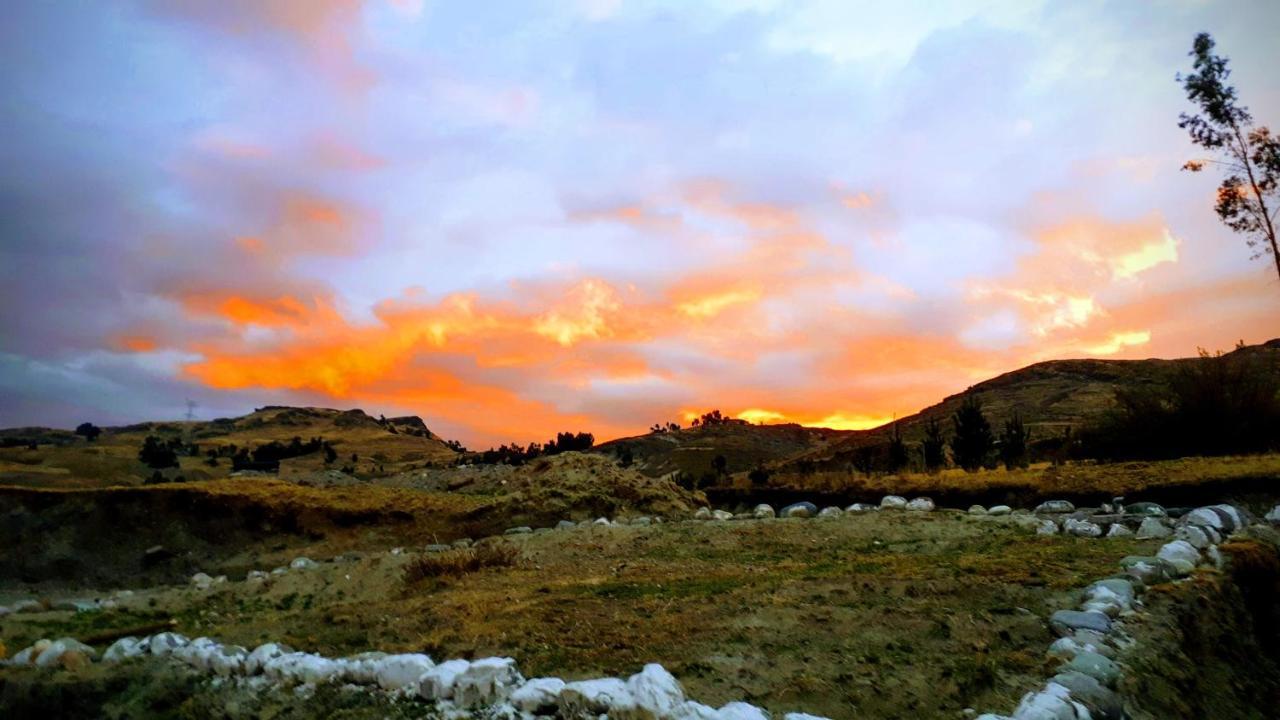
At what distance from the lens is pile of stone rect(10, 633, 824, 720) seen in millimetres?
A: 4148

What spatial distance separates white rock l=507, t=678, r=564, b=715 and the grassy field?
0.47m

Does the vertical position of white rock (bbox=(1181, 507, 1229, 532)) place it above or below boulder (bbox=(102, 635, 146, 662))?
above

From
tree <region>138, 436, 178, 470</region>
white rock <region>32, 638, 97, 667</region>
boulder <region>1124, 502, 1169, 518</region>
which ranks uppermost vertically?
tree <region>138, 436, 178, 470</region>

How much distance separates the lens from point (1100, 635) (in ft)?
16.2

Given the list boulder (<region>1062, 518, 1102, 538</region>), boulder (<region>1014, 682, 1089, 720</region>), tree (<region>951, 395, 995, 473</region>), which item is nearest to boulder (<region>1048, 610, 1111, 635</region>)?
boulder (<region>1014, 682, 1089, 720</region>)

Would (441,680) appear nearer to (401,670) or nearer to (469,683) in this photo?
(469,683)

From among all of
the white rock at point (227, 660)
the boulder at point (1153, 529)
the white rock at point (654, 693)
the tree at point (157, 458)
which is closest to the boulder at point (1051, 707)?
the white rock at point (654, 693)

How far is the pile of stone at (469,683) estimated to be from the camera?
4148 mm

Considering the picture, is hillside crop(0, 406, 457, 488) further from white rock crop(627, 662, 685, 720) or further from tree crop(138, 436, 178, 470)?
white rock crop(627, 662, 685, 720)

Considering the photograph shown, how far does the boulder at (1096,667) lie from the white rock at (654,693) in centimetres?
222

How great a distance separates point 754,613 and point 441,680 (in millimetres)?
2331

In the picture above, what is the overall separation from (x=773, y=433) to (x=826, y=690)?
53.4 metres

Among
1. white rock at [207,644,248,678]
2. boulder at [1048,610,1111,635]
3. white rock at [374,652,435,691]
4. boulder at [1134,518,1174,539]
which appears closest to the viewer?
boulder at [1048,610,1111,635]

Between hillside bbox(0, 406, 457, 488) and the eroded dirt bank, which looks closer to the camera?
the eroded dirt bank
